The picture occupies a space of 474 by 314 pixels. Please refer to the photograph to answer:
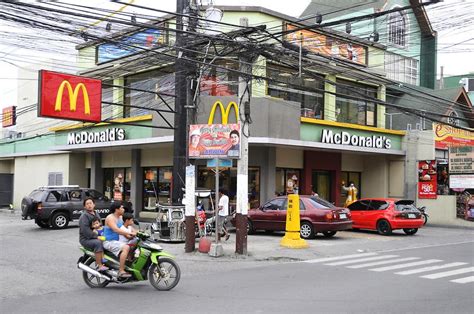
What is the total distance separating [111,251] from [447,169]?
82.3ft

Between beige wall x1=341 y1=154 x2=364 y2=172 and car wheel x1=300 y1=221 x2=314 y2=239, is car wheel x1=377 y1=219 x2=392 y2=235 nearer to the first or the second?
car wheel x1=300 y1=221 x2=314 y2=239

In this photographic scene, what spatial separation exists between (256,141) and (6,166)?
28.7 metres

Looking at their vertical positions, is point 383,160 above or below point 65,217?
above

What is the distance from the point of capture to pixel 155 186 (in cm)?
2656

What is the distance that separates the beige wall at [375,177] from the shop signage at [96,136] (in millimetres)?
13686

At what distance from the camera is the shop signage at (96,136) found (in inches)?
987

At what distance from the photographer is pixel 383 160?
29.2 meters

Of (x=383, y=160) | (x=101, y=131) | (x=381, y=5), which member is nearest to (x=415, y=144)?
(x=383, y=160)

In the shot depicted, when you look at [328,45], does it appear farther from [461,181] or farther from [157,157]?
[461,181]

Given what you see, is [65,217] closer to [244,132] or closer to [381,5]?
[244,132]

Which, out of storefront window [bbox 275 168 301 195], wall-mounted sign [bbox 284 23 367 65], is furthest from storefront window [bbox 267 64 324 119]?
storefront window [bbox 275 168 301 195]

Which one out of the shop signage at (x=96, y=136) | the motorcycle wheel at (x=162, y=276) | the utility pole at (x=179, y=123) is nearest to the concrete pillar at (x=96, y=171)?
the shop signage at (x=96, y=136)

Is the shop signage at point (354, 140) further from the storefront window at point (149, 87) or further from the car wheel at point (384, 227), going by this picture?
the storefront window at point (149, 87)

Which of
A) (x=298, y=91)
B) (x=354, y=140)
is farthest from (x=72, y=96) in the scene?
(x=354, y=140)
